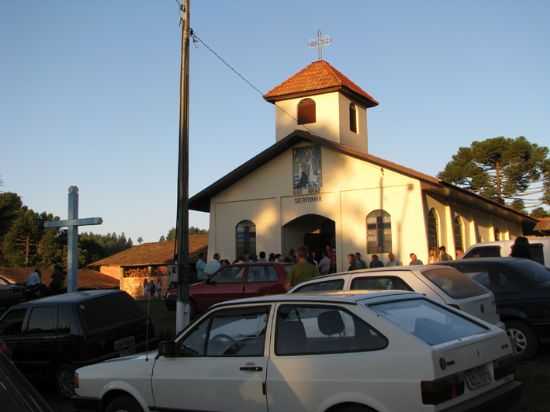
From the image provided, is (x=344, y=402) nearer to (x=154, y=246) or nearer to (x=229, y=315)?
(x=229, y=315)

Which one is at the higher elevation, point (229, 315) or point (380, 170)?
point (380, 170)

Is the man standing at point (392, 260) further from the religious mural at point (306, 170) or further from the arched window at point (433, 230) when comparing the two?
the religious mural at point (306, 170)

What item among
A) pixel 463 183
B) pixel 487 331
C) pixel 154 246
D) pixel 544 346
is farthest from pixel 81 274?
pixel 487 331

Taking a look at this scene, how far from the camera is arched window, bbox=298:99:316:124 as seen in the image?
29.0 m

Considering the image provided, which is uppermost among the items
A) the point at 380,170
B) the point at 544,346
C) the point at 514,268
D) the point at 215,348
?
the point at 380,170

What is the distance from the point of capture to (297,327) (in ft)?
18.1

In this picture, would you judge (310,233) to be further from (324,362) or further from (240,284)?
(324,362)

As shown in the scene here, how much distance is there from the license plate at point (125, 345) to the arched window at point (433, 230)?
1559cm

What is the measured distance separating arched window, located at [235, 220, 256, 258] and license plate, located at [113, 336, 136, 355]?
53.9 ft

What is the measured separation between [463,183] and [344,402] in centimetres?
4559

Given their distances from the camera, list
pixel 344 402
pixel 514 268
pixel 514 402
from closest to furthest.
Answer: pixel 344 402, pixel 514 402, pixel 514 268

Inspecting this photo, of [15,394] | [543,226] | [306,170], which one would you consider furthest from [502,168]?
[15,394]

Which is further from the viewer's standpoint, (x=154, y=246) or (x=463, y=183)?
(x=154, y=246)

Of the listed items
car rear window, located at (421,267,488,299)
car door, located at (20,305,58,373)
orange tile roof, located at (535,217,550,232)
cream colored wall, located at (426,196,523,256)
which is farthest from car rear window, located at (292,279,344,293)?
orange tile roof, located at (535,217,550,232)
